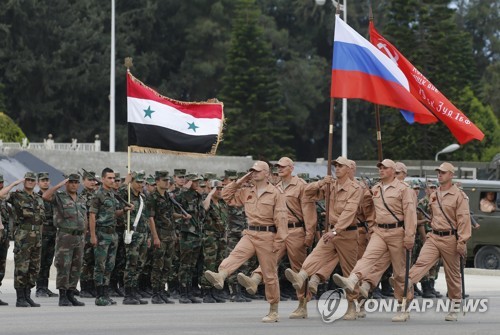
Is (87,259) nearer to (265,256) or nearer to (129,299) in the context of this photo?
(129,299)

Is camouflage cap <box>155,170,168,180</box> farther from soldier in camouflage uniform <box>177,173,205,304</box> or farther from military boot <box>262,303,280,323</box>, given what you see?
military boot <box>262,303,280,323</box>

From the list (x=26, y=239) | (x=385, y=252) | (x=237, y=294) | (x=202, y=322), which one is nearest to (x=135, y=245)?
(x=26, y=239)

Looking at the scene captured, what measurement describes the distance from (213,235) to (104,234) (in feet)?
6.62

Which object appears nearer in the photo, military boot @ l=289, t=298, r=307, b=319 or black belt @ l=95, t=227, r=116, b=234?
military boot @ l=289, t=298, r=307, b=319

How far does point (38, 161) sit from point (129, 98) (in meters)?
21.5

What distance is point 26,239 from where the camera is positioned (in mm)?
17875

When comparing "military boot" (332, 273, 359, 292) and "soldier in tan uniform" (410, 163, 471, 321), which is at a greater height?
"soldier in tan uniform" (410, 163, 471, 321)

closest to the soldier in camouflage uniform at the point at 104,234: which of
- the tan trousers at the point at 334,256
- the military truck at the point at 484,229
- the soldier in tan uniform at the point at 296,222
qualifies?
the soldier in tan uniform at the point at 296,222

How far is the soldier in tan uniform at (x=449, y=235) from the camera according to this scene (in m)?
16.1

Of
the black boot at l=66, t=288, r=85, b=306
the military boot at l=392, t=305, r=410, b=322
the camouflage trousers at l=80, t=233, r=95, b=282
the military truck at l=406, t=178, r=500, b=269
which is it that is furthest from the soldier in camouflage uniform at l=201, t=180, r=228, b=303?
the military truck at l=406, t=178, r=500, b=269

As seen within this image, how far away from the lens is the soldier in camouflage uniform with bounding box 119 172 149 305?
1856 centimetres

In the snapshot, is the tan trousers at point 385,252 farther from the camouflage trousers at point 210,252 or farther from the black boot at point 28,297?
the black boot at point 28,297

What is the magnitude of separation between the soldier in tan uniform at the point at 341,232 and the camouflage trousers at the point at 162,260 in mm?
3651

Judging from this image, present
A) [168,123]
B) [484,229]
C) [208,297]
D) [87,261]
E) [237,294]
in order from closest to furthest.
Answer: [168,123], [208,297], [87,261], [237,294], [484,229]
